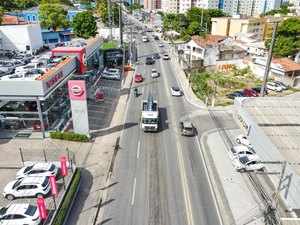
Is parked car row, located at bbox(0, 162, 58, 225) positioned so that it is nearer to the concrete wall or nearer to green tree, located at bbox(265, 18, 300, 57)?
the concrete wall

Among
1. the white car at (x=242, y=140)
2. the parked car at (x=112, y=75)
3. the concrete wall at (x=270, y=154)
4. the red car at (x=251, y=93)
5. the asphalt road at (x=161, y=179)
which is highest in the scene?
the concrete wall at (x=270, y=154)

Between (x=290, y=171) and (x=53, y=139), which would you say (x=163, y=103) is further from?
(x=290, y=171)

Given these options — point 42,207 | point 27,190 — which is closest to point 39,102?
point 27,190

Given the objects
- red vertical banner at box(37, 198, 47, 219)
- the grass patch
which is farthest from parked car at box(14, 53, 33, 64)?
red vertical banner at box(37, 198, 47, 219)

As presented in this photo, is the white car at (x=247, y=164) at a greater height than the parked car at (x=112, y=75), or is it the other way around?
the parked car at (x=112, y=75)

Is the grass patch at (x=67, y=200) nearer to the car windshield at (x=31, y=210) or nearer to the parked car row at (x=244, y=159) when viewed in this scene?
the car windshield at (x=31, y=210)

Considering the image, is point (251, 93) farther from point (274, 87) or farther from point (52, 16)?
point (52, 16)

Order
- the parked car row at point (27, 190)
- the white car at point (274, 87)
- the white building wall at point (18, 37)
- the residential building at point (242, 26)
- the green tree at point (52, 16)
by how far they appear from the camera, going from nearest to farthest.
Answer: the parked car row at point (27, 190) < the white car at point (274, 87) < the white building wall at point (18, 37) < the green tree at point (52, 16) < the residential building at point (242, 26)

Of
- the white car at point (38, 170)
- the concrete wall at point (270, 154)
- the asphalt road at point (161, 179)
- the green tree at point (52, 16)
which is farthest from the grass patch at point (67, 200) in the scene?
the green tree at point (52, 16)
